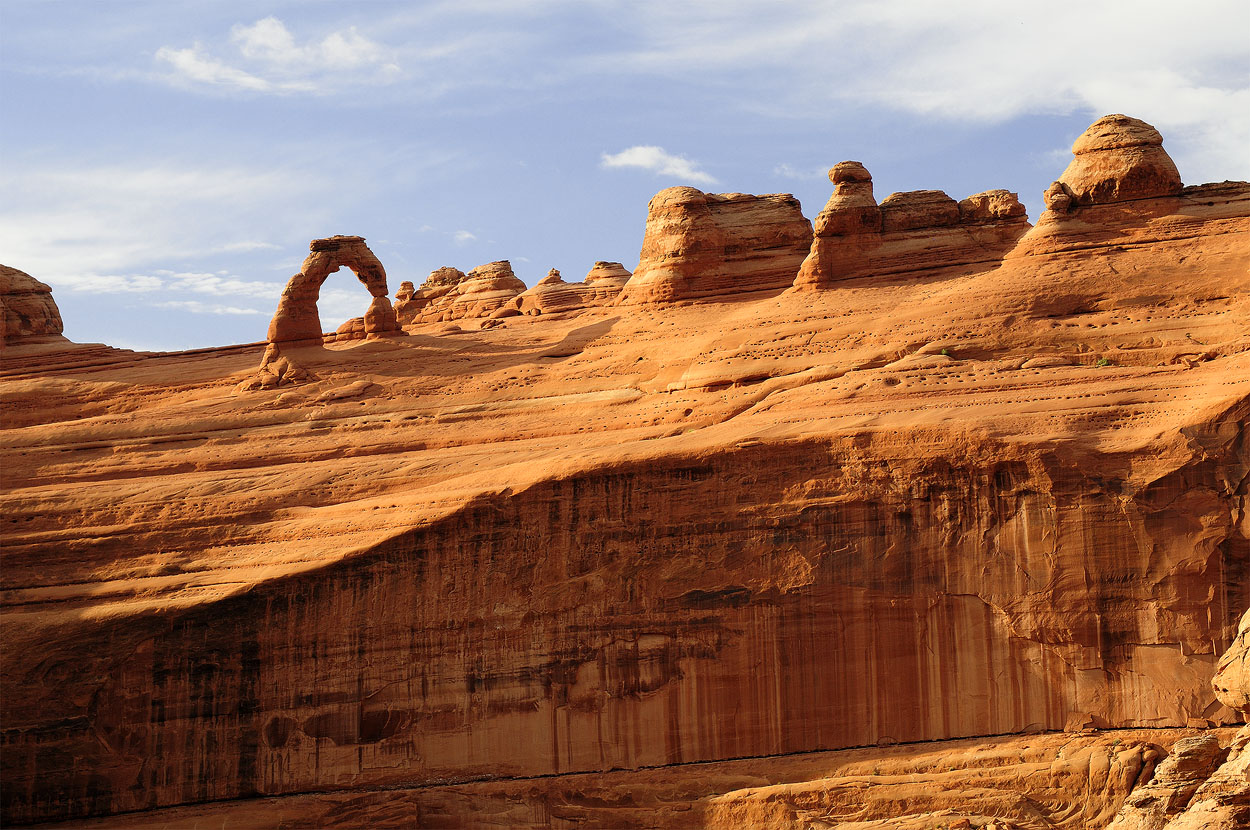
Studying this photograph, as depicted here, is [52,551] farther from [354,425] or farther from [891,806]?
[891,806]

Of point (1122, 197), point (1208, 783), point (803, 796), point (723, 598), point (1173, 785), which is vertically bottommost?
point (803, 796)

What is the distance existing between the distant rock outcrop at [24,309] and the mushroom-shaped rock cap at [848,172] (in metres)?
23.2

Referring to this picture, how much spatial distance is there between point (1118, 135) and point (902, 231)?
5.58 m

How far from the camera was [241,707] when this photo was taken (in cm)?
2697

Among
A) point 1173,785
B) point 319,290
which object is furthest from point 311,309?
point 1173,785

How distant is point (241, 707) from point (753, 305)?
15.8m

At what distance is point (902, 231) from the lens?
35.9 metres

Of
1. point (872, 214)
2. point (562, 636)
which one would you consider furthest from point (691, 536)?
point (872, 214)

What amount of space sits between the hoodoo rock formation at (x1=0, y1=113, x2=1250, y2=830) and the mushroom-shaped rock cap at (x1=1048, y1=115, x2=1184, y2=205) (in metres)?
1.67

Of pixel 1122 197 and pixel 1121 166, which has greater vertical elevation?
pixel 1121 166

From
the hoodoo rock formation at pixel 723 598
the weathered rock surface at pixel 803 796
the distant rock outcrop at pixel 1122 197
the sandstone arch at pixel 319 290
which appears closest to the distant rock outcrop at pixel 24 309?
the sandstone arch at pixel 319 290

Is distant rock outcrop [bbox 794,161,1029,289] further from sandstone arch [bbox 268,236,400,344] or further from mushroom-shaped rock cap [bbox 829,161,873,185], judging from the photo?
sandstone arch [bbox 268,236,400,344]

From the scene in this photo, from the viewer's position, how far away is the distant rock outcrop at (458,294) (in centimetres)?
5294

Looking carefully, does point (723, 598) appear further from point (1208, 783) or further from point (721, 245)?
point (721, 245)
